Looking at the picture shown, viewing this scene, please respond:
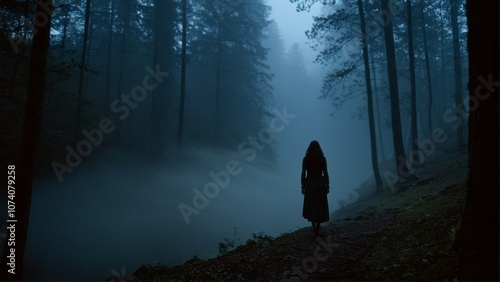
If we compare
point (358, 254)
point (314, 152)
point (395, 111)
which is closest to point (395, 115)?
point (395, 111)

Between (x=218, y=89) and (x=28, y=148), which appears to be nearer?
(x=28, y=148)

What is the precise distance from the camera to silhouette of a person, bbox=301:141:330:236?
7.62 meters

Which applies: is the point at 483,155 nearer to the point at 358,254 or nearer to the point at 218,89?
the point at 358,254

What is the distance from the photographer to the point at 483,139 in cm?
375

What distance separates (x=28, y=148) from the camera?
677 cm

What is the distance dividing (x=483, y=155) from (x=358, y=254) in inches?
131

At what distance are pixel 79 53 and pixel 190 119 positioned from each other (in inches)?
468

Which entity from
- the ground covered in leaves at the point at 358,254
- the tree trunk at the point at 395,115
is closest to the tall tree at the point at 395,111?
the tree trunk at the point at 395,115

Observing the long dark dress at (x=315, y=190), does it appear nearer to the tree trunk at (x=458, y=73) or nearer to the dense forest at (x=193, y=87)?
the dense forest at (x=193, y=87)

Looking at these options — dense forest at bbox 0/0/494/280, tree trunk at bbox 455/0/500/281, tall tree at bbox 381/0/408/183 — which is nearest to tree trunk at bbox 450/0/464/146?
dense forest at bbox 0/0/494/280

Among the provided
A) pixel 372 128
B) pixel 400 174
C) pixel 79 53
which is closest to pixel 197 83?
pixel 79 53

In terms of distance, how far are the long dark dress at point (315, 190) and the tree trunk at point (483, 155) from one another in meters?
3.79

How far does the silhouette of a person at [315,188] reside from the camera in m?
7.62

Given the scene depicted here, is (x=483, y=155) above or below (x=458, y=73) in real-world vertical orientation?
below
